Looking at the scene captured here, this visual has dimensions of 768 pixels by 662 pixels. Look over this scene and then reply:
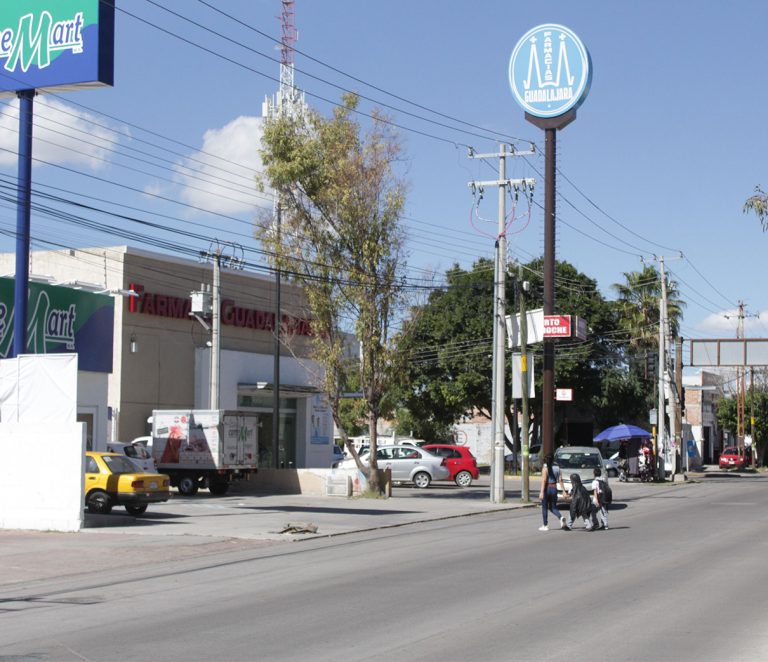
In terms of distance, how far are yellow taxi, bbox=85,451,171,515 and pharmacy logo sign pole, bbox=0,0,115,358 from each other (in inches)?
130

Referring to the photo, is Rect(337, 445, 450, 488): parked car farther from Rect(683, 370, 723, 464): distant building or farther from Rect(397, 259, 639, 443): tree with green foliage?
Rect(683, 370, 723, 464): distant building

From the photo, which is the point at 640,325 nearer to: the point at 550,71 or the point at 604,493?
the point at 550,71

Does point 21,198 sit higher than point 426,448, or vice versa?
point 21,198

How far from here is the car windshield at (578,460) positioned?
111 ft

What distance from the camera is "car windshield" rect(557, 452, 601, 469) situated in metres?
33.8

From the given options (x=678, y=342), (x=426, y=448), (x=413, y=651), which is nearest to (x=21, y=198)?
(x=413, y=651)

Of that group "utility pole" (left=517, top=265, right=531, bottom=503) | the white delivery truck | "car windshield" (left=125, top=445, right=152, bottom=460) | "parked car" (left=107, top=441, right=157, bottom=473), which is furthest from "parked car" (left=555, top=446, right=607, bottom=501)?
"car windshield" (left=125, top=445, right=152, bottom=460)

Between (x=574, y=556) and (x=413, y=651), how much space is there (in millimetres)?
8364

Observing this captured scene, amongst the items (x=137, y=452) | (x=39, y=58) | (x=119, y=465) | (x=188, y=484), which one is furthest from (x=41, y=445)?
(x=188, y=484)

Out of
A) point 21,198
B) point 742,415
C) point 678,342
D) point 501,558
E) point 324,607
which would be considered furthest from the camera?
point 742,415

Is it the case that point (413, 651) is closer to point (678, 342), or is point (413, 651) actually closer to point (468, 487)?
point (468, 487)

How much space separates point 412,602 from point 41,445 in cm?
1285

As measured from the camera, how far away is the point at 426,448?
42.8 metres

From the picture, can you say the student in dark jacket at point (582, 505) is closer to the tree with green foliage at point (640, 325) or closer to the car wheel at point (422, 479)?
the car wheel at point (422, 479)
